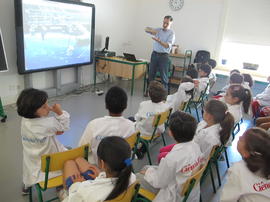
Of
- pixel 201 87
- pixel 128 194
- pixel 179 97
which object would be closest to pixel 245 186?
pixel 128 194

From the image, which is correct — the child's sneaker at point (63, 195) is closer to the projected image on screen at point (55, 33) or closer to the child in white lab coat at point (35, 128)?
the child in white lab coat at point (35, 128)

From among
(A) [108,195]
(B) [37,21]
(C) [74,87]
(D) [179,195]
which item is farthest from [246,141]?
(C) [74,87]

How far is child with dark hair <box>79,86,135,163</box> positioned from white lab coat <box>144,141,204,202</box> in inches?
16.1

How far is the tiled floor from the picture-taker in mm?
2048

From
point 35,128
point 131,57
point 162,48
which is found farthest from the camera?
point 131,57

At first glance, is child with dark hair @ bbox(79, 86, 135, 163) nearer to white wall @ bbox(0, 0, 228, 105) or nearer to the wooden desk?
white wall @ bbox(0, 0, 228, 105)

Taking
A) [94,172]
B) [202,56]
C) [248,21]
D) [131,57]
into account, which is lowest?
[94,172]

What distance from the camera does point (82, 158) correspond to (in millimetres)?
1479

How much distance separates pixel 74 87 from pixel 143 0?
11.3 feet

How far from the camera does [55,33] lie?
4.06 meters

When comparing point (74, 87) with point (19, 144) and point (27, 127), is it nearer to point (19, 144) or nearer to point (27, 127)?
point (19, 144)

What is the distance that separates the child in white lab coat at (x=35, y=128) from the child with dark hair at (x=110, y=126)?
0.21m

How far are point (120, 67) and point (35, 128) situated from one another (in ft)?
12.3

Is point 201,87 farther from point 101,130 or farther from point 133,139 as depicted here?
point 101,130
